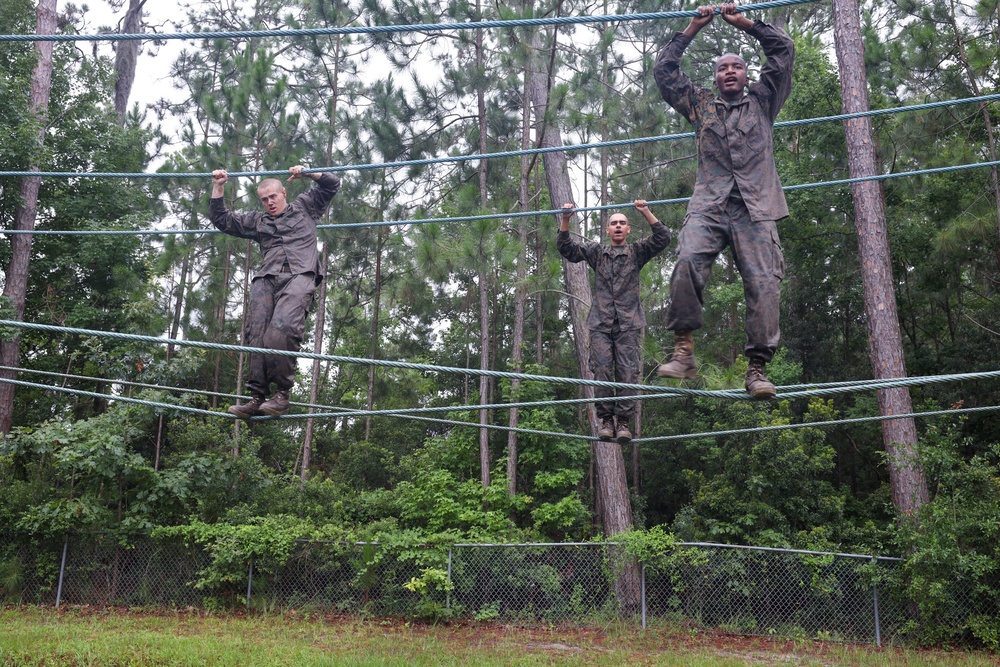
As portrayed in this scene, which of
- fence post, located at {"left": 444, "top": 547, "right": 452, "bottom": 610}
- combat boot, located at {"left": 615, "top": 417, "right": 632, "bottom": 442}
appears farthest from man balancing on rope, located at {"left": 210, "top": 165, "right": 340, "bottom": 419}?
fence post, located at {"left": 444, "top": 547, "right": 452, "bottom": 610}

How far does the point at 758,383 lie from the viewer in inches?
174

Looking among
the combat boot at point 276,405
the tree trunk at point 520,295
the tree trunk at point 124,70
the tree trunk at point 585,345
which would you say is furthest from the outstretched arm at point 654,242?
the tree trunk at point 124,70

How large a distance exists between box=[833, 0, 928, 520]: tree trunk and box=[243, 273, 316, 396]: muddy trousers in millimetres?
8560

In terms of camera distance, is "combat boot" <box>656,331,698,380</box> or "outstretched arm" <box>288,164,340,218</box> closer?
"combat boot" <box>656,331,698,380</box>

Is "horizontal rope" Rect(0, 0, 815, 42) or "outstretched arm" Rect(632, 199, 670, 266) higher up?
"horizontal rope" Rect(0, 0, 815, 42)

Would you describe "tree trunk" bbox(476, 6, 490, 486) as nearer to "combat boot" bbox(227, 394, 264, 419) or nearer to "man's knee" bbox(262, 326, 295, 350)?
"combat boot" bbox(227, 394, 264, 419)

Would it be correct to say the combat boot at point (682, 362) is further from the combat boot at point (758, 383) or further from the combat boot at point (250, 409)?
the combat boot at point (250, 409)

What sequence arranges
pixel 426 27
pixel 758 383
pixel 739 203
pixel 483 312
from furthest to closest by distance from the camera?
pixel 483 312, pixel 426 27, pixel 739 203, pixel 758 383

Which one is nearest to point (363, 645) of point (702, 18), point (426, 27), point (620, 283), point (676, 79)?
point (620, 283)

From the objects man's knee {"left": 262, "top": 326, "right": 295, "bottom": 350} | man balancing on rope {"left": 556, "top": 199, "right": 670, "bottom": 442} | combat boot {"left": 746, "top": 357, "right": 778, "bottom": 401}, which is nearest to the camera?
combat boot {"left": 746, "top": 357, "right": 778, "bottom": 401}

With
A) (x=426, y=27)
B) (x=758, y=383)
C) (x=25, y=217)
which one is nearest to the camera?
(x=758, y=383)

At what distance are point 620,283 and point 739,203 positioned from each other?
173 cm

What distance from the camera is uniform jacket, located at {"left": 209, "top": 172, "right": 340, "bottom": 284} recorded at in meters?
5.62

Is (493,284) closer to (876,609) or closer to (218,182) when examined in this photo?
(876,609)
